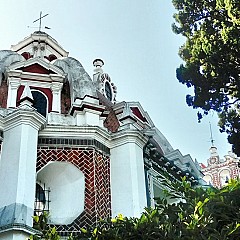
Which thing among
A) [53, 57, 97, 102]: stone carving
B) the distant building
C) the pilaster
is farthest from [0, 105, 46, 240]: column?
the distant building

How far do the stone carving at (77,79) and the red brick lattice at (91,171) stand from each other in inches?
78.5

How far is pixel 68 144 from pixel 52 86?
7.94 feet

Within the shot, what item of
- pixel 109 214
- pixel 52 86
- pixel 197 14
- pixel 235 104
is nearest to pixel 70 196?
pixel 109 214

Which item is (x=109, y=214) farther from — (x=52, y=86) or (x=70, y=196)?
(x=52, y=86)

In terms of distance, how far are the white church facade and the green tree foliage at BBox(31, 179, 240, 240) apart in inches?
152

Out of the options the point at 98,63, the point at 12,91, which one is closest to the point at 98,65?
the point at 98,63

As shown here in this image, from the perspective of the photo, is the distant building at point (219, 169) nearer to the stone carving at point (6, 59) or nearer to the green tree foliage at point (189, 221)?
the stone carving at point (6, 59)

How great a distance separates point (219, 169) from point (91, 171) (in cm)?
2871

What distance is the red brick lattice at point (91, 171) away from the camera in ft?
34.2

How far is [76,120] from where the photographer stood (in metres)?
11.9

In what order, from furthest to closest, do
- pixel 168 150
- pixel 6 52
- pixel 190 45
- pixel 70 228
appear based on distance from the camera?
pixel 168 150
pixel 6 52
pixel 190 45
pixel 70 228

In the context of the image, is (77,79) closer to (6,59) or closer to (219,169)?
(6,59)

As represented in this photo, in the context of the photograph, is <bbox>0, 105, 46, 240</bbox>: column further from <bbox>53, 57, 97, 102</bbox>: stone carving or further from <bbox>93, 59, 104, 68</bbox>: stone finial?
<bbox>93, 59, 104, 68</bbox>: stone finial

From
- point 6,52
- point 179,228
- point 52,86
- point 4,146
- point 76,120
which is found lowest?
point 179,228
